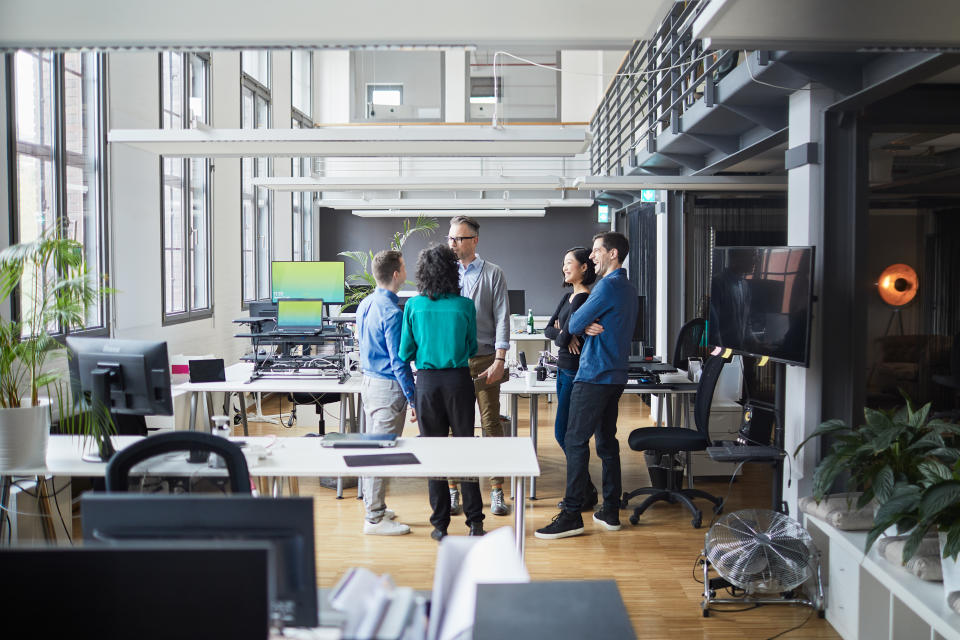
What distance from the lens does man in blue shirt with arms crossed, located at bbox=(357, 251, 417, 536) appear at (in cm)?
467

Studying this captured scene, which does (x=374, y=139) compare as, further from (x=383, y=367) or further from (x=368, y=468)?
(x=368, y=468)

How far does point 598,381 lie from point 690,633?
1.57 m

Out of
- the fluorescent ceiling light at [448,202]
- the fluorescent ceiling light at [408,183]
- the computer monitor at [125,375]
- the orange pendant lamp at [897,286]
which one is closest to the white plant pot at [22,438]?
the computer monitor at [125,375]

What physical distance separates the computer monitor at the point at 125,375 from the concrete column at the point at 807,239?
3208 mm

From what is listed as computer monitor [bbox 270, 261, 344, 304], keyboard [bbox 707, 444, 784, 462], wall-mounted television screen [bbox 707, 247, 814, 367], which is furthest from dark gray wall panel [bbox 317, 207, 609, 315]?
keyboard [bbox 707, 444, 784, 462]

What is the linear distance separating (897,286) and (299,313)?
6.43 m

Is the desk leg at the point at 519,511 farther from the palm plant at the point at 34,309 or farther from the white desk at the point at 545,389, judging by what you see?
the palm plant at the point at 34,309

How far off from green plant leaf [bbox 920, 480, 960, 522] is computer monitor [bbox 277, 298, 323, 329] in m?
4.47

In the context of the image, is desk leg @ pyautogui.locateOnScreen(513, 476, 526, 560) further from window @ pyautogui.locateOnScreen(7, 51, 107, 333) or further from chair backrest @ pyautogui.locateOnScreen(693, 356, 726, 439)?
window @ pyautogui.locateOnScreen(7, 51, 107, 333)

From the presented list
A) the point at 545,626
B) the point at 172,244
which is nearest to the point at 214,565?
the point at 545,626

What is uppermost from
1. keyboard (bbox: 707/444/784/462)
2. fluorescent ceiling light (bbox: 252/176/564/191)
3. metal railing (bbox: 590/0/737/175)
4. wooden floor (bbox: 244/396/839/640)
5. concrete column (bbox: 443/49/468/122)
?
concrete column (bbox: 443/49/468/122)

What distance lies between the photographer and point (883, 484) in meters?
3.19

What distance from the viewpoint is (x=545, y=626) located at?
57.1 inches

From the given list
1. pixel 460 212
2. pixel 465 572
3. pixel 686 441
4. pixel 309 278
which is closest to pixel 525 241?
pixel 460 212
